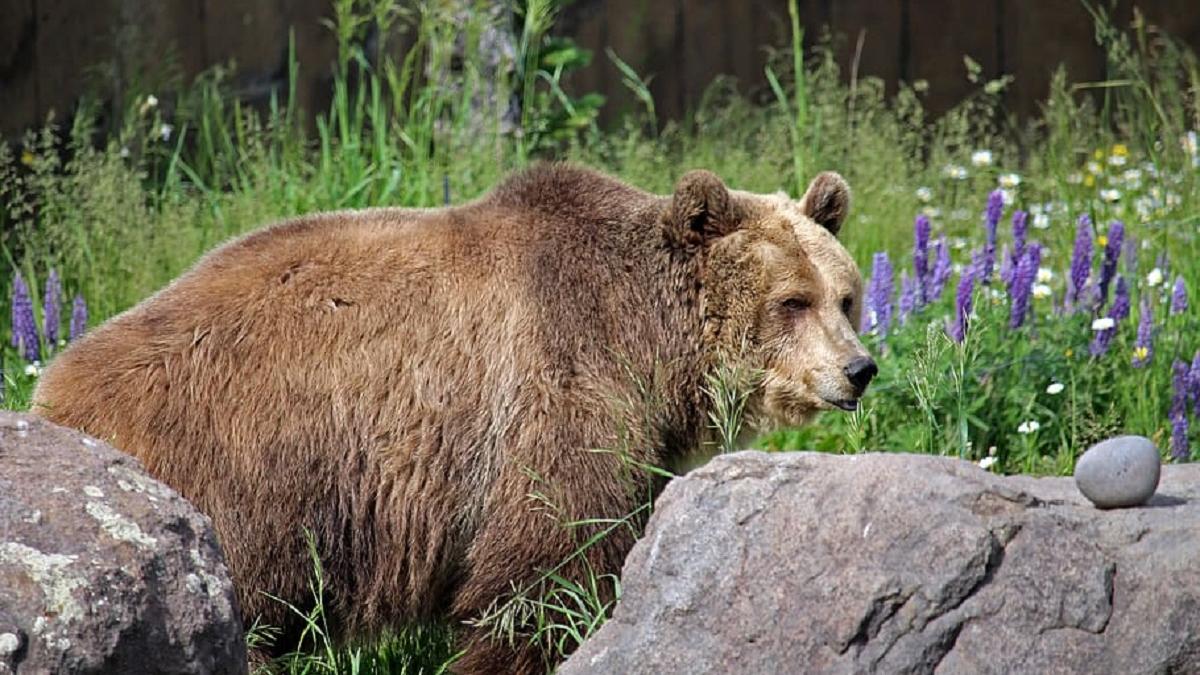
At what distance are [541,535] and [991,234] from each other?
2.62 metres

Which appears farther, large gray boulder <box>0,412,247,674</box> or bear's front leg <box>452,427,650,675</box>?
bear's front leg <box>452,427,650,675</box>

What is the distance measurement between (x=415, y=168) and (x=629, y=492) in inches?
132

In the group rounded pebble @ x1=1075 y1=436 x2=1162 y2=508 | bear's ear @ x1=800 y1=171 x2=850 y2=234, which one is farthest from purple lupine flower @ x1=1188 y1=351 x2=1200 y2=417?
rounded pebble @ x1=1075 y1=436 x2=1162 y2=508

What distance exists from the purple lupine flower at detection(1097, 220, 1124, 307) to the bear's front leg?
2356mm

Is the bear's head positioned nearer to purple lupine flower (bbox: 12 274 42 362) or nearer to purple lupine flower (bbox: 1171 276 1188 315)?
purple lupine flower (bbox: 1171 276 1188 315)

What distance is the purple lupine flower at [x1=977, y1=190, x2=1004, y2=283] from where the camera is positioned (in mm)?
5965

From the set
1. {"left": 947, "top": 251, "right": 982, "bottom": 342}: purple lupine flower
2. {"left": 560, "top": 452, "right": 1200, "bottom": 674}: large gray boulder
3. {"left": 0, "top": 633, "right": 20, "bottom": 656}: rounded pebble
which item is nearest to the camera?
{"left": 0, "top": 633, "right": 20, "bottom": 656}: rounded pebble

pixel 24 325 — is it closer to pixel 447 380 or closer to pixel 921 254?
pixel 447 380

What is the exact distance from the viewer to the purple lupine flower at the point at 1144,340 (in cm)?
583

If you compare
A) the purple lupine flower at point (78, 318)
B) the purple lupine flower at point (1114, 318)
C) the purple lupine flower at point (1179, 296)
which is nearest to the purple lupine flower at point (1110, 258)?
the purple lupine flower at point (1114, 318)

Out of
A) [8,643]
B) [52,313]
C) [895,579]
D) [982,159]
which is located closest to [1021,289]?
[982,159]

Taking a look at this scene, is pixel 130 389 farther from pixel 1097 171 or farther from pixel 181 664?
pixel 1097 171

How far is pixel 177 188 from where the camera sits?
7566 mm

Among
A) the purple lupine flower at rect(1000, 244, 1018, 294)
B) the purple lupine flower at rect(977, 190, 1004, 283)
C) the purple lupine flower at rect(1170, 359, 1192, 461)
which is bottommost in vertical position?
the purple lupine flower at rect(1170, 359, 1192, 461)
